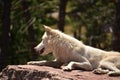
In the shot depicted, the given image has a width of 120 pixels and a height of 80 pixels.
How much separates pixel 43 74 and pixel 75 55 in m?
1.21

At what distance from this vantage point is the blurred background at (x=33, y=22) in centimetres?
1869

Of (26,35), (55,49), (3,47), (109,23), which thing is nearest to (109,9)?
(109,23)

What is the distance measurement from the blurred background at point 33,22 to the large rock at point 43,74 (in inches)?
176

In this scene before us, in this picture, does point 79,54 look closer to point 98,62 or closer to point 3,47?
point 98,62

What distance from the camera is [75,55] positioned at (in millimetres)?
11797

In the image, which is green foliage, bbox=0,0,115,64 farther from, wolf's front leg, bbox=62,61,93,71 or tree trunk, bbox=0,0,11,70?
wolf's front leg, bbox=62,61,93,71

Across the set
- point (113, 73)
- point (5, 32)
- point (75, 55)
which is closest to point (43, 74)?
point (75, 55)

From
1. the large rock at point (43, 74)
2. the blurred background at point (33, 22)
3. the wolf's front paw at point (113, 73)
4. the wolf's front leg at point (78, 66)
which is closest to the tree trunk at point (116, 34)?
the blurred background at point (33, 22)

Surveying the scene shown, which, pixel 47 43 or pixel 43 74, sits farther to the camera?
pixel 47 43

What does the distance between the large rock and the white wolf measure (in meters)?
0.36

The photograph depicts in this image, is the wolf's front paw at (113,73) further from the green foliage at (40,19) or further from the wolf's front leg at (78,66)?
the green foliage at (40,19)

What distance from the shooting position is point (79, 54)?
38.8 ft

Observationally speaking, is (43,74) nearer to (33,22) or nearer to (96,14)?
(33,22)

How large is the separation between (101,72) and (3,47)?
26.1ft
